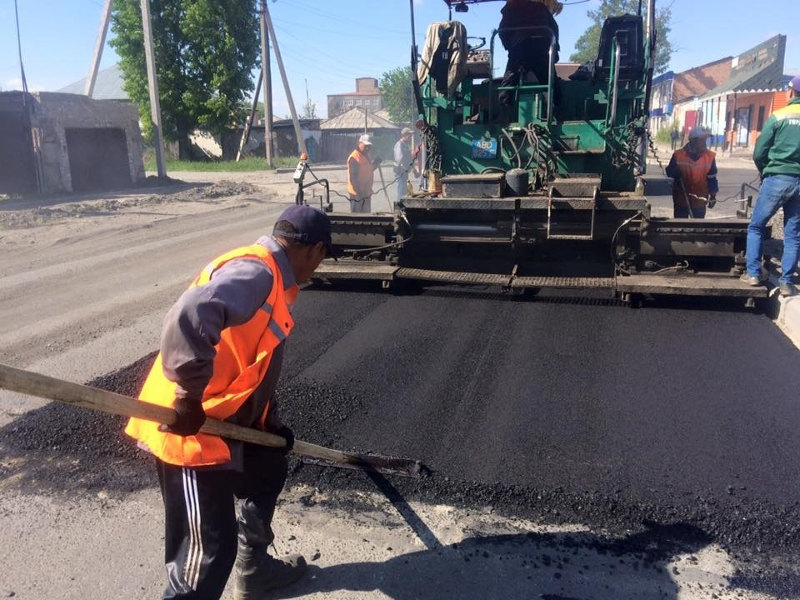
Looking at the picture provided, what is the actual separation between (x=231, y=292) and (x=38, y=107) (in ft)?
63.2

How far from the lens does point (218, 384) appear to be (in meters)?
2.17

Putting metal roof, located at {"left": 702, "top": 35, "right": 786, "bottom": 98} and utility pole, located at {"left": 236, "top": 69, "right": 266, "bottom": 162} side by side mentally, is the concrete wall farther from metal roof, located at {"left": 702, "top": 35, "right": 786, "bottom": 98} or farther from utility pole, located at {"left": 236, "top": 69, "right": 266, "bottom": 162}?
metal roof, located at {"left": 702, "top": 35, "right": 786, "bottom": 98}

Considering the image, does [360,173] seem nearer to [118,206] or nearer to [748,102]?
[118,206]

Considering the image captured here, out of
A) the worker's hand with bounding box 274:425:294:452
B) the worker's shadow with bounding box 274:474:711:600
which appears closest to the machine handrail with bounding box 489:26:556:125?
the worker's shadow with bounding box 274:474:711:600

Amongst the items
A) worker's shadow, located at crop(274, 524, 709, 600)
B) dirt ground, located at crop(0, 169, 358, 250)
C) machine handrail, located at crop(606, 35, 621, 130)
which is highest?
machine handrail, located at crop(606, 35, 621, 130)

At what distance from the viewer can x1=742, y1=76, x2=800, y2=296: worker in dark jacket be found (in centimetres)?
546

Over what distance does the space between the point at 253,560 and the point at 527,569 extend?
1065mm

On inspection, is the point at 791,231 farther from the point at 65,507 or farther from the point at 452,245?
the point at 65,507

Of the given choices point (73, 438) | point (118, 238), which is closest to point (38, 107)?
point (118, 238)

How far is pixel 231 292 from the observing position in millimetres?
1999

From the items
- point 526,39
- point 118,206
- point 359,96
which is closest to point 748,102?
point 118,206

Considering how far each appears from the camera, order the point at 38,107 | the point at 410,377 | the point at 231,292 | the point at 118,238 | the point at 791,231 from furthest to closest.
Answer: the point at 38,107 < the point at 118,238 < the point at 791,231 < the point at 410,377 < the point at 231,292

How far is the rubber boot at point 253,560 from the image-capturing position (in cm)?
250

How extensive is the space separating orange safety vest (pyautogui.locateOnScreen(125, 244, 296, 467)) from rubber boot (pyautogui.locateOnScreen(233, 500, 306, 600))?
0.44 m
